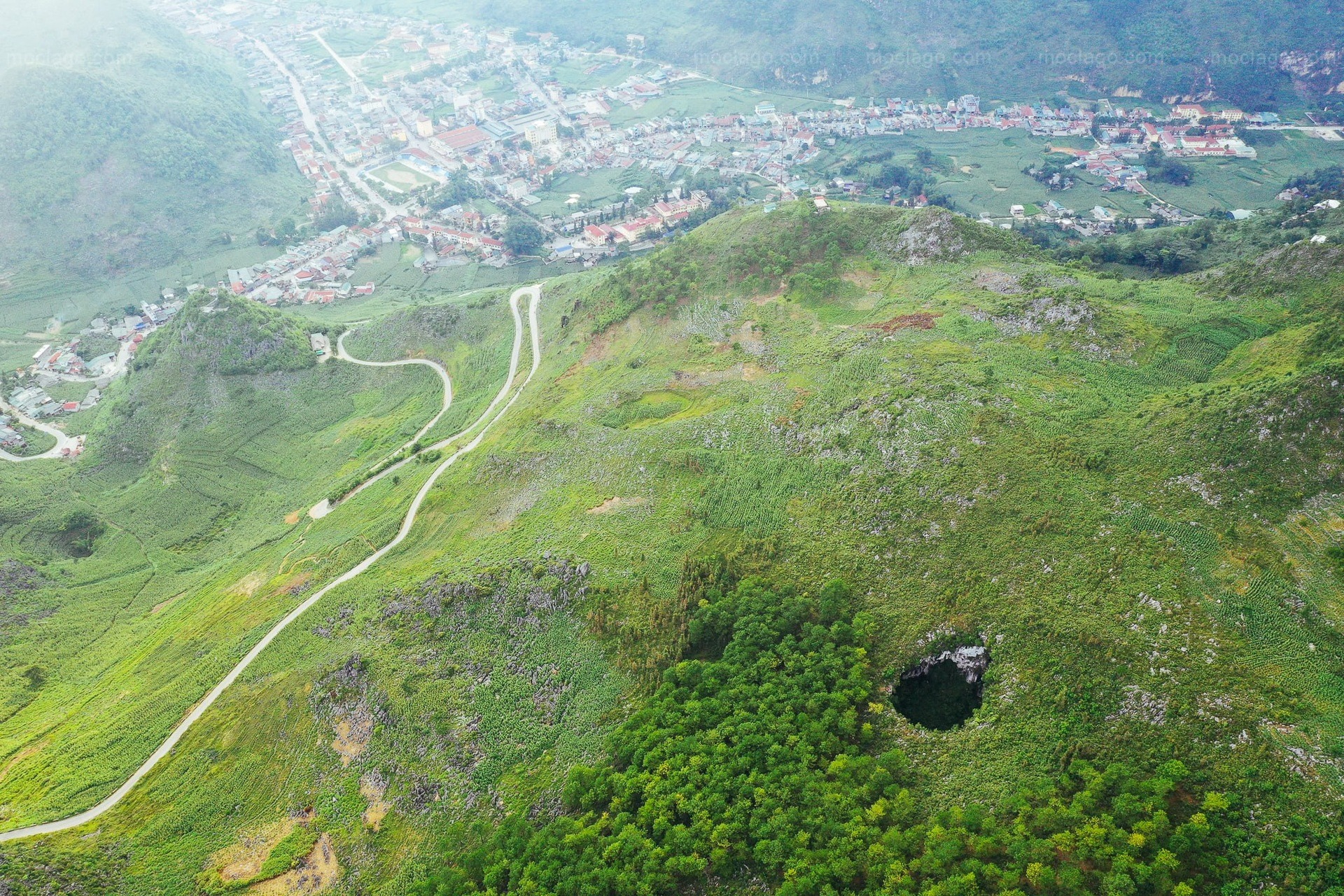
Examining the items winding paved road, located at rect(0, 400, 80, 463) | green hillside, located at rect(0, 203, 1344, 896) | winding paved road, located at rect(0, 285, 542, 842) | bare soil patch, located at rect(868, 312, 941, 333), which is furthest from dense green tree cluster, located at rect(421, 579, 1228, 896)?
winding paved road, located at rect(0, 400, 80, 463)

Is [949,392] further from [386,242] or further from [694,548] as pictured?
[386,242]

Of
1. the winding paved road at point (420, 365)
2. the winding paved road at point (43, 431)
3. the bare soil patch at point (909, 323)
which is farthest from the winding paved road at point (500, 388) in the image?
the bare soil patch at point (909, 323)

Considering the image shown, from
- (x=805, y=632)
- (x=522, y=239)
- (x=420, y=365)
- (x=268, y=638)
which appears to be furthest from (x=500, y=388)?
(x=522, y=239)

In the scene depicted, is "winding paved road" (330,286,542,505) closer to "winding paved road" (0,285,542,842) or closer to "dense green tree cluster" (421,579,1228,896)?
"winding paved road" (0,285,542,842)

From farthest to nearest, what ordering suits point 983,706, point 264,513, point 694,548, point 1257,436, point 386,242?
point 386,242 < point 264,513 < point 694,548 < point 1257,436 < point 983,706

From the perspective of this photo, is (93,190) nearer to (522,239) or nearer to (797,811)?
(522,239)

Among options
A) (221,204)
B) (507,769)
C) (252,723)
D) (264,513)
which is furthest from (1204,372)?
(221,204)
